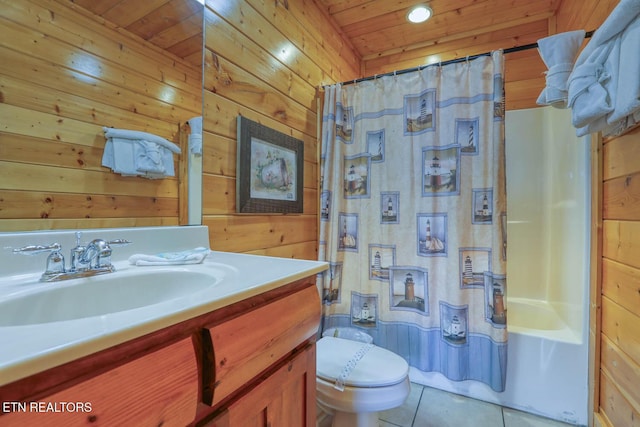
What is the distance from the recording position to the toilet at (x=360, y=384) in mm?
1073

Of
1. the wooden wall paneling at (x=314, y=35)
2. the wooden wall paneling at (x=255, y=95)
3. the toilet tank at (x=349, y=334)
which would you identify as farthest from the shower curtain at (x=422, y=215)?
the wooden wall paneling at (x=314, y=35)

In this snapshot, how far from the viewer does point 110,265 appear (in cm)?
81

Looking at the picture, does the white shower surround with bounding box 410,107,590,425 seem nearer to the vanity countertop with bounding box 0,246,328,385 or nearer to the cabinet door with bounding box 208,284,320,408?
the cabinet door with bounding box 208,284,320,408

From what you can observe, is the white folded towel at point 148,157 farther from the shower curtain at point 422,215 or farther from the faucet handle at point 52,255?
the shower curtain at point 422,215

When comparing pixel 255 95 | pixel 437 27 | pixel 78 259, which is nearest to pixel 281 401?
pixel 78 259

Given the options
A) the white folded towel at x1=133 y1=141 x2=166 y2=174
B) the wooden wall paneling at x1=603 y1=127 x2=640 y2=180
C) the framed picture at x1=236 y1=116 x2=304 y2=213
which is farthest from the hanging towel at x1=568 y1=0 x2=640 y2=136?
the white folded towel at x1=133 y1=141 x2=166 y2=174

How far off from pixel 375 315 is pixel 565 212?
1312mm

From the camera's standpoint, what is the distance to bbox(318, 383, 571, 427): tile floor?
4.66 feet

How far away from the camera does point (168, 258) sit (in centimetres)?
92

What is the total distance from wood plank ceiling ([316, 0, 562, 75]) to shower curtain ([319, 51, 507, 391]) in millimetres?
656

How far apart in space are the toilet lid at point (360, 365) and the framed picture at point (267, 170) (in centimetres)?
75

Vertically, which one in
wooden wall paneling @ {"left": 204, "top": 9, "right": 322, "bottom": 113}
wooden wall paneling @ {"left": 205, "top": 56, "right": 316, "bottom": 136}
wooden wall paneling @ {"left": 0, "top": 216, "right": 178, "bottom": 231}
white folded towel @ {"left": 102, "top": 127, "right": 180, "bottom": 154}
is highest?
wooden wall paneling @ {"left": 204, "top": 9, "right": 322, "bottom": 113}

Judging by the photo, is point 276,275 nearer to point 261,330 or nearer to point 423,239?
point 261,330

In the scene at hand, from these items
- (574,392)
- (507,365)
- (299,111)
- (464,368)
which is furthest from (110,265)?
(574,392)
